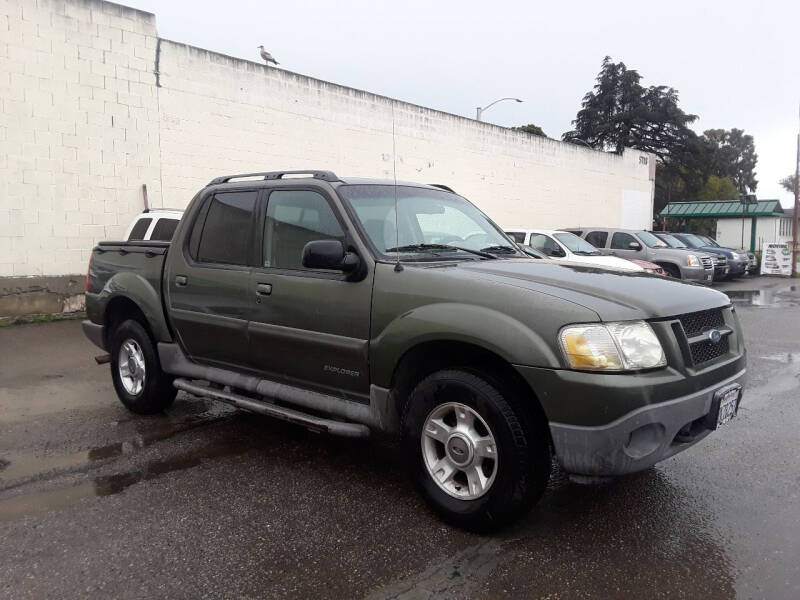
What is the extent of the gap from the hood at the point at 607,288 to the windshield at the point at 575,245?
9.64 m

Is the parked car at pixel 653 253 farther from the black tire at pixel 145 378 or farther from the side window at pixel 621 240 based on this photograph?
the black tire at pixel 145 378

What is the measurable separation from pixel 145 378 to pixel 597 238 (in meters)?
14.1

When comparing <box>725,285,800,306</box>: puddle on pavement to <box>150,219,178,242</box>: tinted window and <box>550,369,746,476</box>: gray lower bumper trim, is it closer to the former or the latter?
<box>150,219,178,242</box>: tinted window

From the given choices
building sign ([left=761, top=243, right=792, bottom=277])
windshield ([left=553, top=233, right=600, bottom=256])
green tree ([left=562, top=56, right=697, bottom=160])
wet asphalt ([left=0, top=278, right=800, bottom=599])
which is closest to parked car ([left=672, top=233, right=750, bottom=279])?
building sign ([left=761, top=243, right=792, bottom=277])

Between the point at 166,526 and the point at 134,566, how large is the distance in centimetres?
41

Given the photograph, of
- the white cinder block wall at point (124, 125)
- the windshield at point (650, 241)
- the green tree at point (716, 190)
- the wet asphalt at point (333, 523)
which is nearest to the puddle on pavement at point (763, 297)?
the windshield at point (650, 241)

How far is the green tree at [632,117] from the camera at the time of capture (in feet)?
168

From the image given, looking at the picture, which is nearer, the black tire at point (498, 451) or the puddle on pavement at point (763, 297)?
the black tire at point (498, 451)

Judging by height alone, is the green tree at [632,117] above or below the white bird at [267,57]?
above

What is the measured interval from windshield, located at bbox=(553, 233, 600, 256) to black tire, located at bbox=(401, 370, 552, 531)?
10404 millimetres

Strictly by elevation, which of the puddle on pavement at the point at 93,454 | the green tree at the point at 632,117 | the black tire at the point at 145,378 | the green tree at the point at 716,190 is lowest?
the puddle on pavement at the point at 93,454

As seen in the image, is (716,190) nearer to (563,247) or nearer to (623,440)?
(563,247)

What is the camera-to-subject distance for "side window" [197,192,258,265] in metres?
4.62

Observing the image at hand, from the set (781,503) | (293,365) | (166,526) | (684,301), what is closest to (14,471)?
(166,526)
